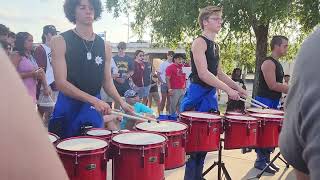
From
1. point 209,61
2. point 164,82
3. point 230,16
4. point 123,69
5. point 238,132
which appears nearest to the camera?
point 238,132

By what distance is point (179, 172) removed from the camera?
5008mm

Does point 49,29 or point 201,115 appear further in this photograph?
point 49,29

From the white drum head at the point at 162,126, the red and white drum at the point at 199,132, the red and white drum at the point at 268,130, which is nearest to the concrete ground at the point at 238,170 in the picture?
the red and white drum at the point at 268,130

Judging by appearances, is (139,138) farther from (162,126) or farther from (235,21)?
(235,21)

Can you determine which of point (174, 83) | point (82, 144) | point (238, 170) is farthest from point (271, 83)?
point (174, 83)

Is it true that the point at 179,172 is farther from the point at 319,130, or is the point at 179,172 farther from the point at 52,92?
the point at 319,130

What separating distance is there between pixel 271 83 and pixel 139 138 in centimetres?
300

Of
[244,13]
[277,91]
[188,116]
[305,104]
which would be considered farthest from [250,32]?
[305,104]

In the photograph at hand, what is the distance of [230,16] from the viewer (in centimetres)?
1061

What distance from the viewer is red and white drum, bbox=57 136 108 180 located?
2.26 meters

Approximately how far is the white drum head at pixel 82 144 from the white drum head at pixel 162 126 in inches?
24.4

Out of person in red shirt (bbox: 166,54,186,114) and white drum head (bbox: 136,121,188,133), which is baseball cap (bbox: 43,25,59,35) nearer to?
white drum head (bbox: 136,121,188,133)

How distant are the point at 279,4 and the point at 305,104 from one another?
9990mm

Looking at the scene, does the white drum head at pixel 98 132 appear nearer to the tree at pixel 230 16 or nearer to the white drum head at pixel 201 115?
the white drum head at pixel 201 115
